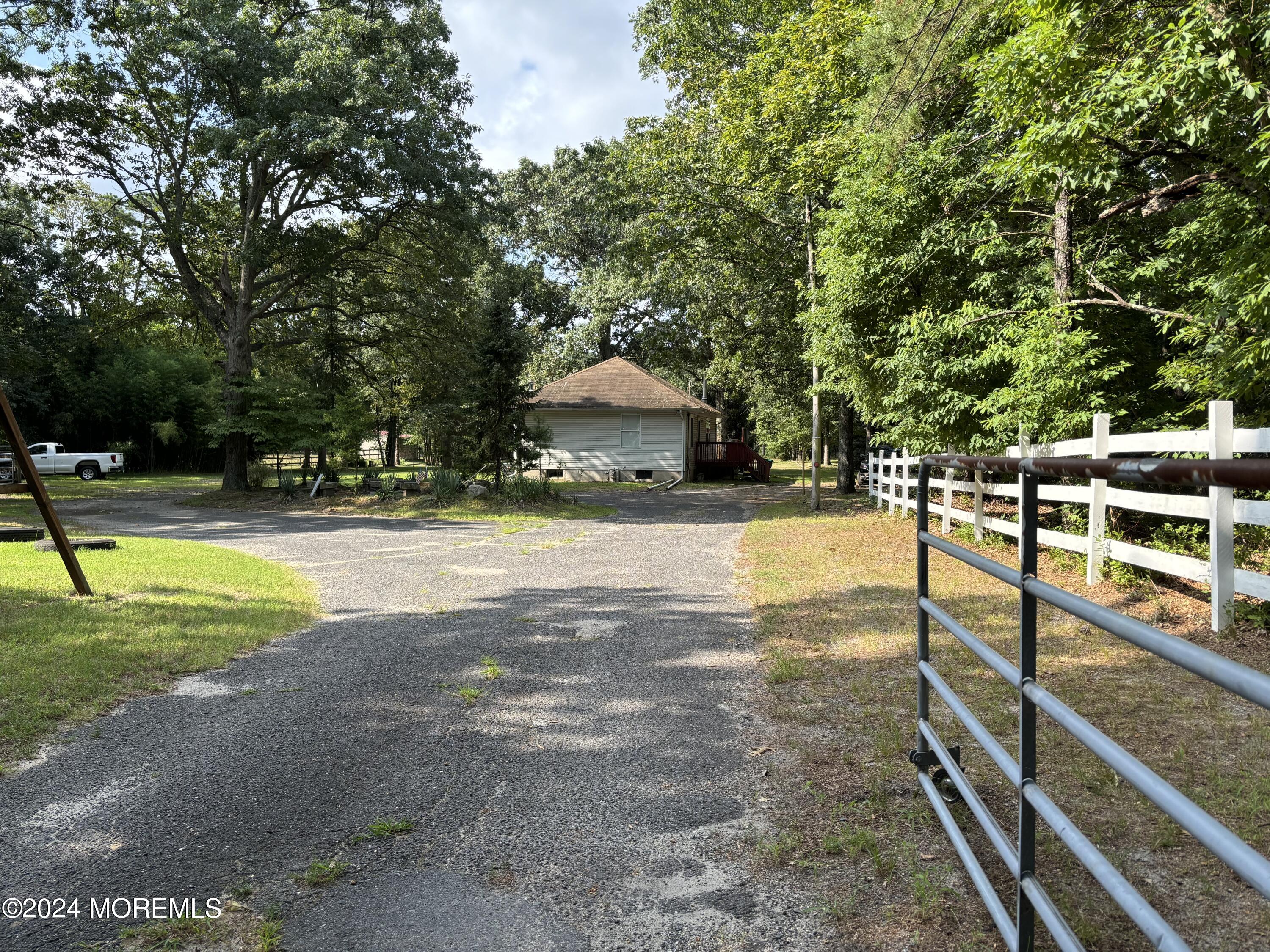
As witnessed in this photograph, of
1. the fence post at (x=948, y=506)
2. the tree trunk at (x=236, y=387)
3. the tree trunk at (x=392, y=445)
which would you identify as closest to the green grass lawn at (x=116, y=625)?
the fence post at (x=948, y=506)

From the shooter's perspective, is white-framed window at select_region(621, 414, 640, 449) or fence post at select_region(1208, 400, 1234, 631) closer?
fence post at select_region(1208, 400, 1234, 631)

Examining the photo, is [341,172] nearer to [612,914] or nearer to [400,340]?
[400,340]

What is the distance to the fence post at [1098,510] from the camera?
23.2 ft

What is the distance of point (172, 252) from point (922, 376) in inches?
779

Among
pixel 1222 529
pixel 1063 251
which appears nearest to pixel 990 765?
pixel 1222 529

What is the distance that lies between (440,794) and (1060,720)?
258 cm

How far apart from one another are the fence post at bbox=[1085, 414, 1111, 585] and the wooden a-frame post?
916 centimetres

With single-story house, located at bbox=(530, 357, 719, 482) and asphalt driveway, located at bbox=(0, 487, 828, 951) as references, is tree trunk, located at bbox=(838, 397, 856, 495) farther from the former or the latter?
asphalt driveway, located at bbox=(0, 487, 828, 951)

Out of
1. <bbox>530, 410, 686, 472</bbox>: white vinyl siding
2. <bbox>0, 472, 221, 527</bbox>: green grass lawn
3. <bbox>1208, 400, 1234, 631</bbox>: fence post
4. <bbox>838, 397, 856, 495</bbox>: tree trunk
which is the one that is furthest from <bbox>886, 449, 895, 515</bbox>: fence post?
<bbox>0, 472, 221, 527</bbox>: green grass lawn

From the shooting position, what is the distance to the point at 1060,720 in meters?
1.57

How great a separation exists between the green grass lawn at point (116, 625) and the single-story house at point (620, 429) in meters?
22.2

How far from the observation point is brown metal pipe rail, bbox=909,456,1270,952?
1.03 metres

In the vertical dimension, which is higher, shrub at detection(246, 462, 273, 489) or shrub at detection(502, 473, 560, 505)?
shrub at detection(246, 462, 273, 489)

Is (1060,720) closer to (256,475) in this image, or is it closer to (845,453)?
(845,453)
